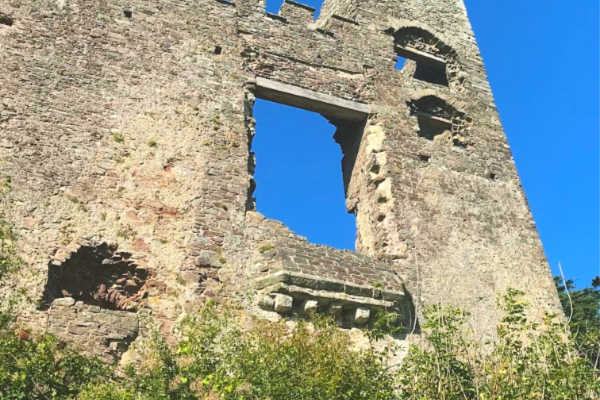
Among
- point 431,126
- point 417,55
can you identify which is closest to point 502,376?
point 431,126

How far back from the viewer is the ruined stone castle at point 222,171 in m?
7.06

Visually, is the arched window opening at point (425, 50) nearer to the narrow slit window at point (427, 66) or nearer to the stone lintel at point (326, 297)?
the narrow slit window at point (427, 66)

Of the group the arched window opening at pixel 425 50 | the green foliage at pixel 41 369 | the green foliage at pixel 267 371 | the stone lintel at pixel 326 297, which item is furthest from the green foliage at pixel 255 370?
the arched window opening at pixel 425 50

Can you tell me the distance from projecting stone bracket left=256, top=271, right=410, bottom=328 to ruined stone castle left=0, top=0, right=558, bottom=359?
21 millimetres

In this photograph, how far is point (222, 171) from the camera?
26.8 ft

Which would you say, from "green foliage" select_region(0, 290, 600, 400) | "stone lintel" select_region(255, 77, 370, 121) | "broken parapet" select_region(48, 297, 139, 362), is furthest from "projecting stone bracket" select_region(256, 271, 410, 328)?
"stone lintel" select_region(255, 77, 370, 121)

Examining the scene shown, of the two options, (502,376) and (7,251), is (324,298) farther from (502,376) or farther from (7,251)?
(7,251)

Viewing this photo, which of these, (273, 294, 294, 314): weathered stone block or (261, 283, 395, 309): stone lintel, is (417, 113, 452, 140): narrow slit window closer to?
(261, 283, 395, 309): stone lintel

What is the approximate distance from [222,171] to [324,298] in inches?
86.0

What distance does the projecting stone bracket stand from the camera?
711 cm

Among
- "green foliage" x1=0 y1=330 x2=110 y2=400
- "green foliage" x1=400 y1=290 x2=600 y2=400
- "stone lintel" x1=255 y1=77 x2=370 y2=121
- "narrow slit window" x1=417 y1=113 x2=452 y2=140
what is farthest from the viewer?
"narrow slit window" x1=417 y1=113 x2=452 y2=140

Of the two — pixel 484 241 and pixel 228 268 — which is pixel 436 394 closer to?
pixel 228 268

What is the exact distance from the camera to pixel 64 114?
25.2 feet

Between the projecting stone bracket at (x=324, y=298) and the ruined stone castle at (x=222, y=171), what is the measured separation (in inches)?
0.8
